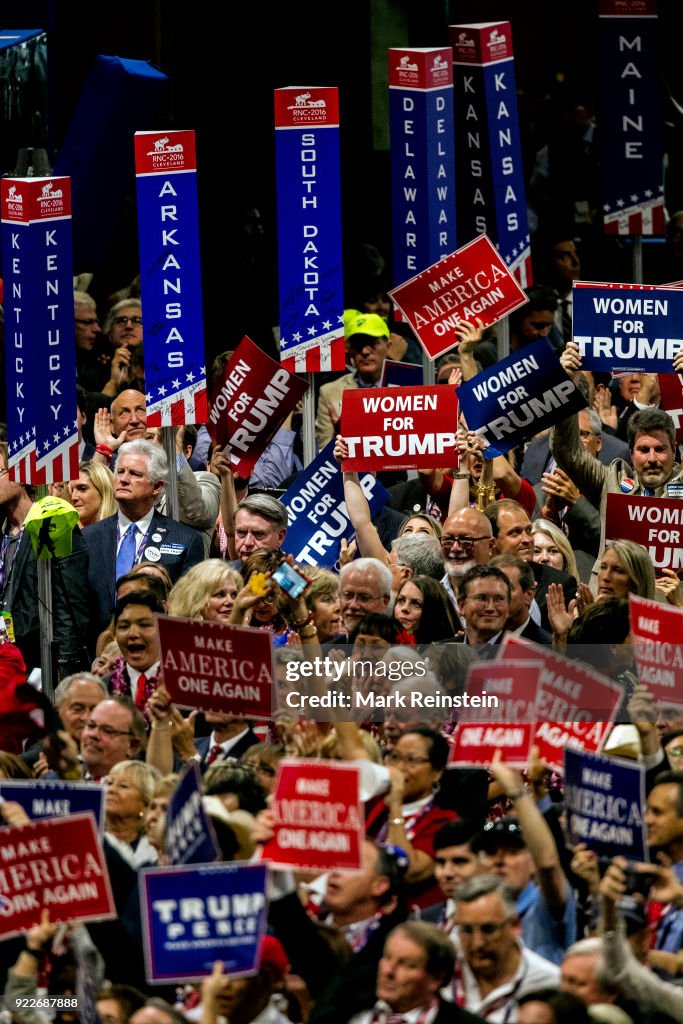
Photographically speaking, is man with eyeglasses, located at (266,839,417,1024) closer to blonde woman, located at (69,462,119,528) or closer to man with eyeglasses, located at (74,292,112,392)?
blonde woman, located at (69,462,119,528)

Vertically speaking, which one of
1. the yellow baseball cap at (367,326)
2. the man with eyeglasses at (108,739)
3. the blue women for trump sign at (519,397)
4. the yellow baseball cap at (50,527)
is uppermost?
the blue women for trump sign at (519,397)

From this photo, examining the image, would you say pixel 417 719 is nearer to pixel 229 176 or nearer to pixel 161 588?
pixel 161 588

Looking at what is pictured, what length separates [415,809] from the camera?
859 cm

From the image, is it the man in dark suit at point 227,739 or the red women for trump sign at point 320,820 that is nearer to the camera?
the red women for trump sign at point 320,820

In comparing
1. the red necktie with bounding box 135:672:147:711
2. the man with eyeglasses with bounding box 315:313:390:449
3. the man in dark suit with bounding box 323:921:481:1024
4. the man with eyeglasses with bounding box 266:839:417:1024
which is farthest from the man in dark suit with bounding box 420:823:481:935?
the man with eyeglasses with bounding box 315:313:390:449

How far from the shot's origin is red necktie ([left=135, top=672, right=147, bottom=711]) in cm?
990

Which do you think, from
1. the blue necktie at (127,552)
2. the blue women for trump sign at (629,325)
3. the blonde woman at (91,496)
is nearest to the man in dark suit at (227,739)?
the blue necktie at (127,552)

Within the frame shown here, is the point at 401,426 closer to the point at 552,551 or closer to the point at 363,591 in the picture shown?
the point at 552,551

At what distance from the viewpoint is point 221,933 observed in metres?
7.15

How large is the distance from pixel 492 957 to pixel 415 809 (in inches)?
55.6

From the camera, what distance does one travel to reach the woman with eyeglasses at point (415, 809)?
8242 mm

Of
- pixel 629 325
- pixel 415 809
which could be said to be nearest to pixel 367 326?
pixel 629 325

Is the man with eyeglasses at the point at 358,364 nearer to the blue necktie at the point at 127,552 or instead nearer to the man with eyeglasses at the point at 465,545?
the blue necktie at the point at 127,552

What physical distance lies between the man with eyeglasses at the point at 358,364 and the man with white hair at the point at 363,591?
15.9 ft
